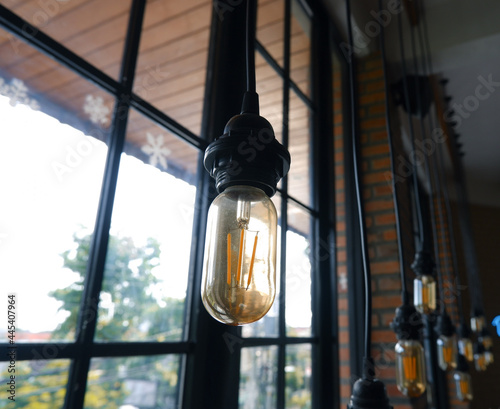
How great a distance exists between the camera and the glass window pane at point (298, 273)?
46.7 inches

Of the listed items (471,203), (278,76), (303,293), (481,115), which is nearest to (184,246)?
(303,293)

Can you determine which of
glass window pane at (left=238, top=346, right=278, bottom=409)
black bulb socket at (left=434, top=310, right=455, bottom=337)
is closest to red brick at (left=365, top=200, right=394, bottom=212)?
black bulb socket at (left=434, top=310, right=455, bottom=337)

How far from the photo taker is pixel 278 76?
1.29 metres

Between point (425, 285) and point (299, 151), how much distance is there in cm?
73

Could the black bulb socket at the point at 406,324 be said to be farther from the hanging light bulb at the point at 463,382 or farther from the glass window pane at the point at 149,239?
the hanging light bulb at the point at 463,382

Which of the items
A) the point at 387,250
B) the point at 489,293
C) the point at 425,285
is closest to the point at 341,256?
the point at 387,250

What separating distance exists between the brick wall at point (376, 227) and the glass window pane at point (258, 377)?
0.62 metres

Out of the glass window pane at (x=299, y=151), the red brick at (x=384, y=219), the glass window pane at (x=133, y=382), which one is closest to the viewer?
the glass window pane at (x=133, y=382)

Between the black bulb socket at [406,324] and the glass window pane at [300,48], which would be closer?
the black bulb socket at [406,324]

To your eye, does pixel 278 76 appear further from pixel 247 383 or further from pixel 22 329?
pixel 22 329

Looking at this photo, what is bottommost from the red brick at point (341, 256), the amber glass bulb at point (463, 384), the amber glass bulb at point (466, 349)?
the amber glass bulb at point (463, 384)

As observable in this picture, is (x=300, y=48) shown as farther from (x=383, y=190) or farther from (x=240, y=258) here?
(x=240, y=258)

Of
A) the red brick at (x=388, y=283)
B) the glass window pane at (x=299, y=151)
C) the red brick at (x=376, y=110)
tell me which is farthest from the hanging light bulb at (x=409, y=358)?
the red brick at (x=376, y=110)

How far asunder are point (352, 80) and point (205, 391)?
61 cm
